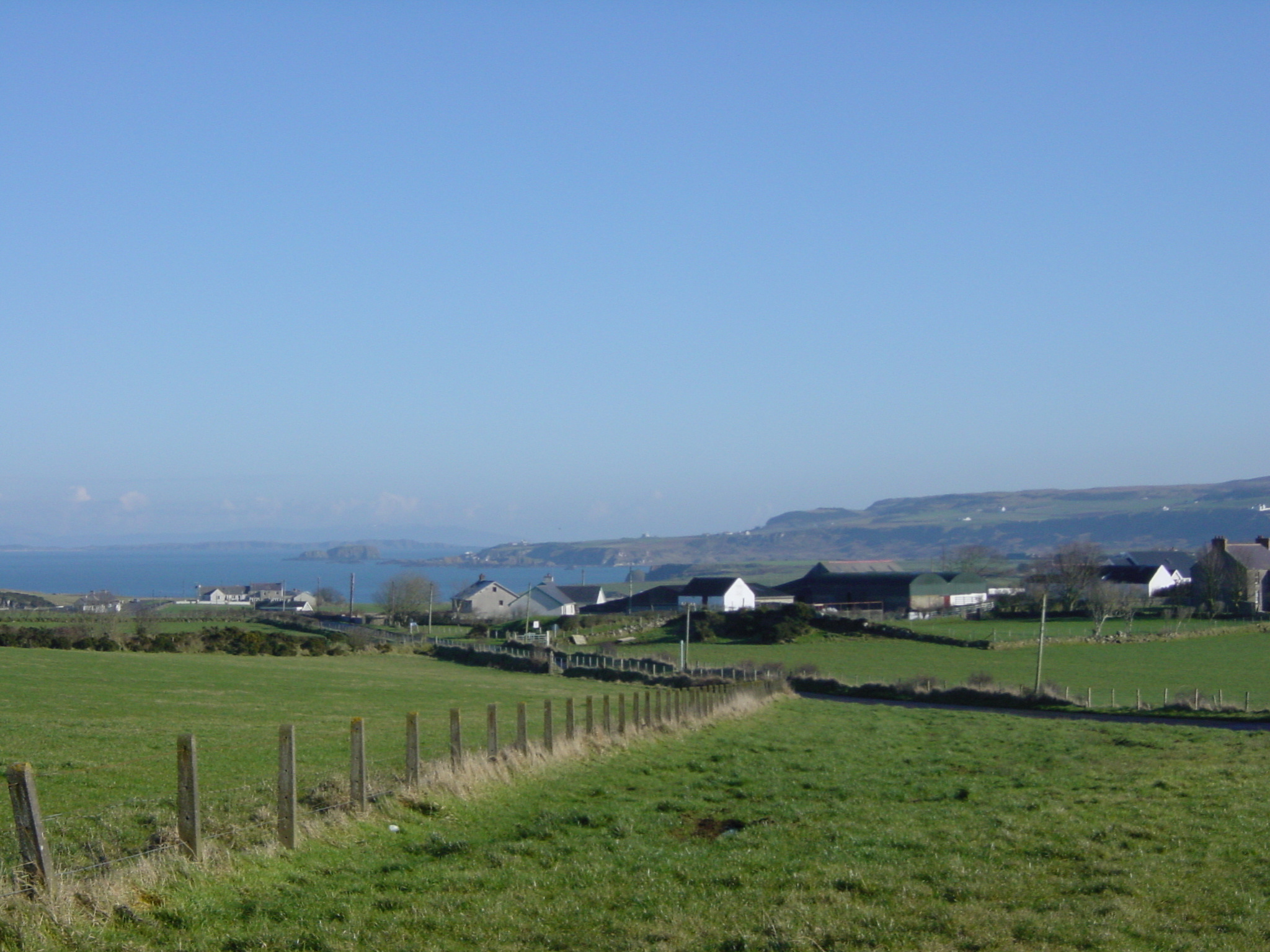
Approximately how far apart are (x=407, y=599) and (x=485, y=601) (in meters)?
16.9

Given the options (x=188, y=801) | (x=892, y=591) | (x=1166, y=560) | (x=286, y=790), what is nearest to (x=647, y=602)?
(x=892, y=591)

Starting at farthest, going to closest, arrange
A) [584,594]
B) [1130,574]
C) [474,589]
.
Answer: [584,594]
[474,589]
[1130,574]

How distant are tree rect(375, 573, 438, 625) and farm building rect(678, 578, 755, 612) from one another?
29950mm

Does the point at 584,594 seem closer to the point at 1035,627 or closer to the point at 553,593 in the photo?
the point at 553,593

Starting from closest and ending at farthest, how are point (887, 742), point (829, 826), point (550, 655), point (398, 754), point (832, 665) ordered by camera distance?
point (829, 826) → point (398, 754) → point (887, 742) → point (550, 655) → point (832, 665)

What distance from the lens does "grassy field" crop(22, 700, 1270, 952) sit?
8.42m

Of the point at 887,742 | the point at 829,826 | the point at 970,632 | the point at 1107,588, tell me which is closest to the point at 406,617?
the point at 970,632

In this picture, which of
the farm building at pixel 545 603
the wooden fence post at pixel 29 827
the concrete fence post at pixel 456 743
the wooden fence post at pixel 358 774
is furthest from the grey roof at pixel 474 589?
the wooden fence post at pixel 29 827

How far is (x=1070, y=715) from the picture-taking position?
47000 mm

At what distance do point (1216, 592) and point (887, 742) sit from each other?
102m

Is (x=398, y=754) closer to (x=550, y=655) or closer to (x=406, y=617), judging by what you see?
(x=550, y=655)

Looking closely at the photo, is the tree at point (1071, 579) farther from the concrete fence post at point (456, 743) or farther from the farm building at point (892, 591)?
the concrete fence post at point (456, 743)

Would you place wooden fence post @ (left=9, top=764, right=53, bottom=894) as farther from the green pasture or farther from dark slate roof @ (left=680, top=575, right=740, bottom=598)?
dark slate roof @ (left=680, top=575, right=740, bottom=598)

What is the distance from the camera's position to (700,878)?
10273 millimetres
